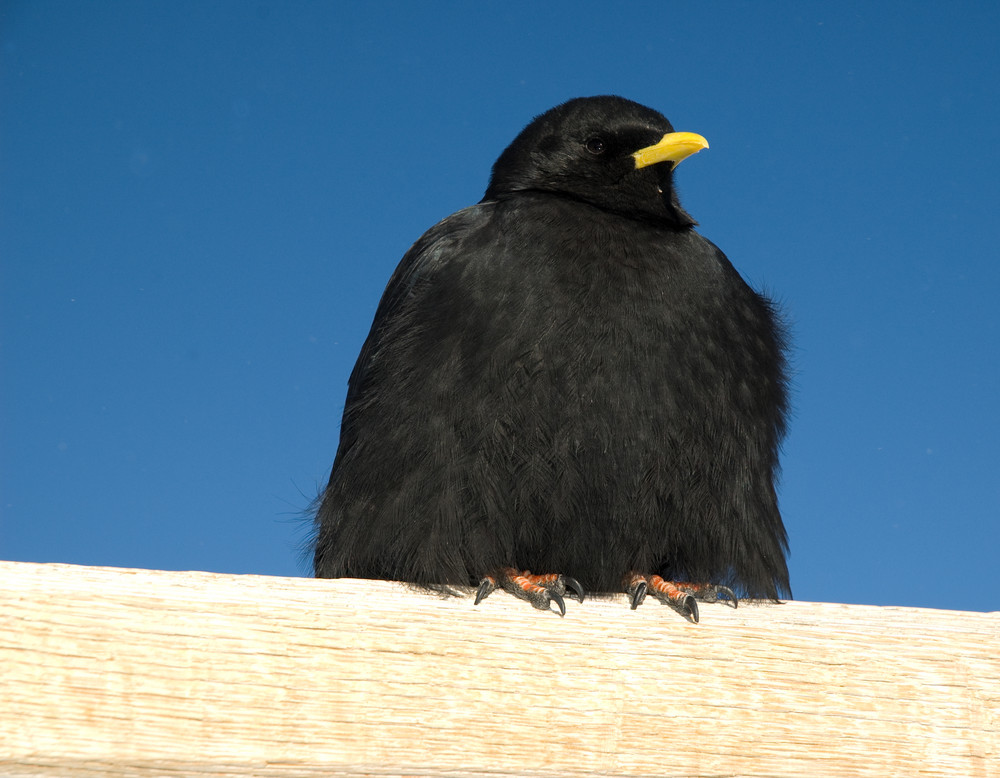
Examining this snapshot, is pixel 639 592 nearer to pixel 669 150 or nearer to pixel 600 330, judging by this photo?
pixel 600 330

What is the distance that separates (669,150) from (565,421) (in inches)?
61.4

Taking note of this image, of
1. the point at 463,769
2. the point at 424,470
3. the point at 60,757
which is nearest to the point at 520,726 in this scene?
the point at 463,769

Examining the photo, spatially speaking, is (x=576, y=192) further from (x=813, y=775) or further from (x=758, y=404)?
(x=813, y=775)

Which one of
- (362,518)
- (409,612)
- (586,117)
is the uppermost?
(586,117)

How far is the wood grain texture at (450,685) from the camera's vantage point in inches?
89.3

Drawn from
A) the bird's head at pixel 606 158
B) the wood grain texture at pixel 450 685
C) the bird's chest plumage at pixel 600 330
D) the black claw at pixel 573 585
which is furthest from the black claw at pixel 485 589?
the bird's head at pixel 606 158

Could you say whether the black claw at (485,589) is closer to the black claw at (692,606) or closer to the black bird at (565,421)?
the black bird at (565,421)

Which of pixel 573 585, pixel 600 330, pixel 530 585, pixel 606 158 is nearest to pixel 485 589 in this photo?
pixel 530 585

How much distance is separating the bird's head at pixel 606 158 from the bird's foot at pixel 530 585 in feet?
5.34

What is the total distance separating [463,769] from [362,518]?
1.49 metres

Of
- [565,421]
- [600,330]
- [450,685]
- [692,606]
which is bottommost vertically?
[450,685]

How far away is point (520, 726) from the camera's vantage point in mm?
2502

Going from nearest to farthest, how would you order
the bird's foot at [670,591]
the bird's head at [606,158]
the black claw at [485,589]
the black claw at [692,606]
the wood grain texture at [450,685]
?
the wood grain texture at [450,685] → the black claw at [692,606] → the black claw at [485,589] → the bird's foot at [670,591] → the bird's head at [606,158]

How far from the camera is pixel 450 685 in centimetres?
251
